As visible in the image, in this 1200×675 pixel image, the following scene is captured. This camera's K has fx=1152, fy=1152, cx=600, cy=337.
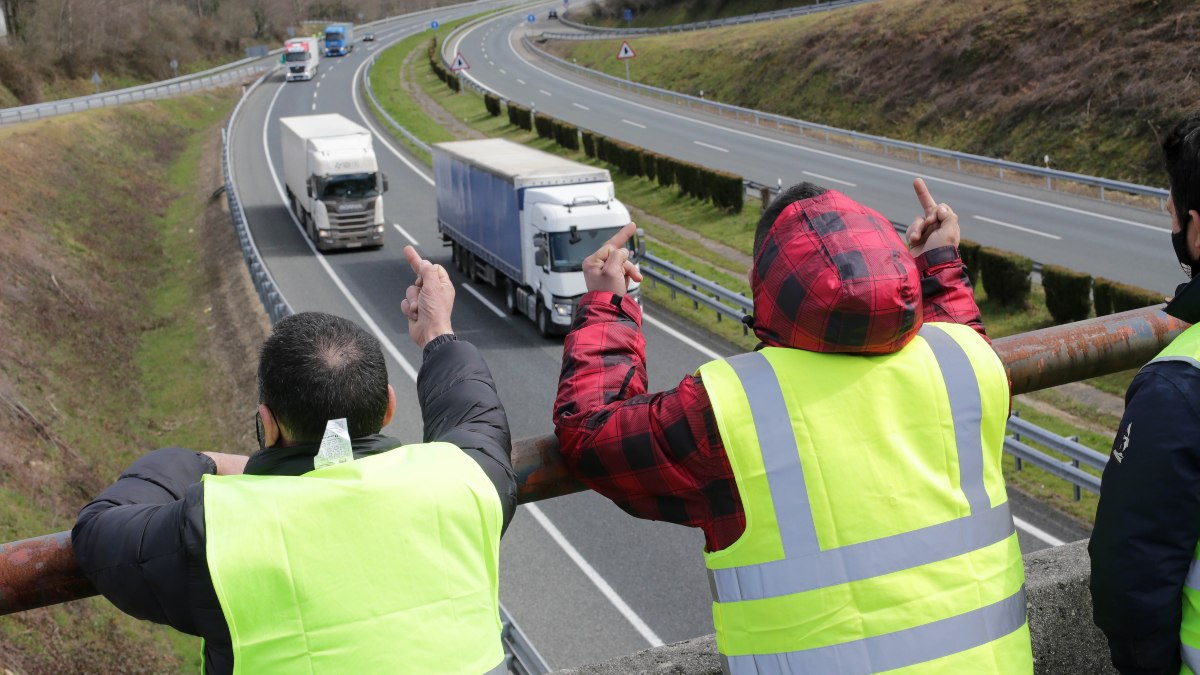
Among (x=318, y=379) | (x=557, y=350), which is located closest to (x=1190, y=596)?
(x=318, y=379)

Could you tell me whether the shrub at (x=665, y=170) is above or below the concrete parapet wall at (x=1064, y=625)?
below

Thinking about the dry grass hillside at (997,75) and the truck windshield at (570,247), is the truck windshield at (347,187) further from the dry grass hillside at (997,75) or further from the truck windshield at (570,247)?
the dry grass hillside at (997,75)

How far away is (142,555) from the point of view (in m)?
2.22

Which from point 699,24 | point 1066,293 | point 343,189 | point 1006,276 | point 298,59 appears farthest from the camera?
point 298,59

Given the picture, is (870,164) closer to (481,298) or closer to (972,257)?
(972,257)

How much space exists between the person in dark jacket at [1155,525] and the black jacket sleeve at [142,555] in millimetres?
1863

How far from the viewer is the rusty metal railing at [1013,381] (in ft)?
7.48

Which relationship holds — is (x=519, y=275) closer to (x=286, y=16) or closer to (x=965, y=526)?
(x=965, y=526)

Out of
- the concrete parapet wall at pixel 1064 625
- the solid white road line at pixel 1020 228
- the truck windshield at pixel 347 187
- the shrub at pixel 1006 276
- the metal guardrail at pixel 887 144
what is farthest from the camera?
the truck windshield at pixel 347 187

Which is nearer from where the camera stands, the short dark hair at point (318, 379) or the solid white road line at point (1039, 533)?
the short dark hair at point (318, 379)

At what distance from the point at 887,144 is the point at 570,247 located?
65.7 feet

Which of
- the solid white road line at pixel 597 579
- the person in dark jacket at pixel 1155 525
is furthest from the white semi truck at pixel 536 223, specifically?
the person in dark jacket at pixel 1155 525

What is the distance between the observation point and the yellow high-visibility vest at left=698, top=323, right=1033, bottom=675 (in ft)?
7.80

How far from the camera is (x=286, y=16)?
4370 inches
